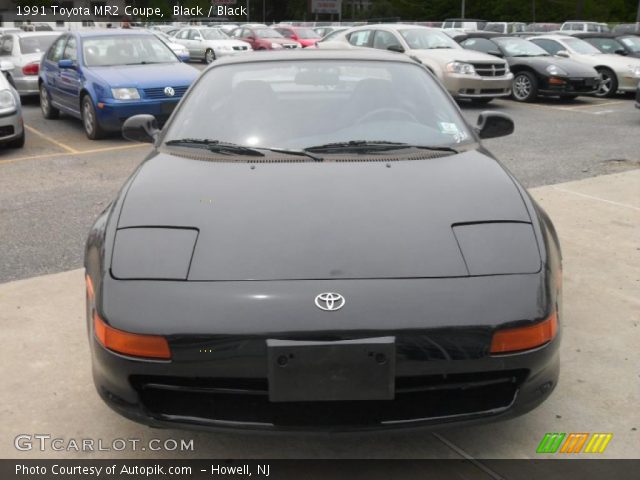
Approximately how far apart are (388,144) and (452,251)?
1.07 m

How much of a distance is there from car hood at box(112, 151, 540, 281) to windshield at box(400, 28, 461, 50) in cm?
1155

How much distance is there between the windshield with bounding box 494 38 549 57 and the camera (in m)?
15.3

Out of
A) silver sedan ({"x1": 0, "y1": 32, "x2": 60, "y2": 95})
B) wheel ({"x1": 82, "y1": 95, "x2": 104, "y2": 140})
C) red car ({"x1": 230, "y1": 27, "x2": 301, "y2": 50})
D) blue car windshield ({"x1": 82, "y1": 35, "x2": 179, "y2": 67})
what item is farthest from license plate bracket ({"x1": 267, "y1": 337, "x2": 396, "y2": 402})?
red car ({"x1": 230, "y1": 27, "x2": 301, "y2": 50})

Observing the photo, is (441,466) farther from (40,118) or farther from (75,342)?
(40,118)

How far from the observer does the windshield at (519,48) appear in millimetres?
15281

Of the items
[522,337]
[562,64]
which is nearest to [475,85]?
[562,64]

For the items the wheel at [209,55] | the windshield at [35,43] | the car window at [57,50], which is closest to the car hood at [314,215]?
the car window at [57,50]

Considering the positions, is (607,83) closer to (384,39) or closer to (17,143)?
(384,39)

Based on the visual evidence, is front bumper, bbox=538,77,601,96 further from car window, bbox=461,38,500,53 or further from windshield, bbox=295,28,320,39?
windshield, bbox=295,28,320,39

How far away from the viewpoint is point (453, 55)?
13.8 meters

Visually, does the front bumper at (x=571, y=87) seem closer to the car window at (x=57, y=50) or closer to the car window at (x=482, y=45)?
the car window at (x=482, y=45)

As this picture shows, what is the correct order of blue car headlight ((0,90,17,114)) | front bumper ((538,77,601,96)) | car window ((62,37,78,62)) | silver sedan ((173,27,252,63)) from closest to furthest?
blue car headlight ((0,90,17,114)), car window ((62,37,78,62)), front bumper ((538,77,601,96)), silver sedan ((173,27,252,63))

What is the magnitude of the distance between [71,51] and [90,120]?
138 centimetres

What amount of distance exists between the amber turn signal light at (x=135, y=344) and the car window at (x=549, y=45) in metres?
15.4
